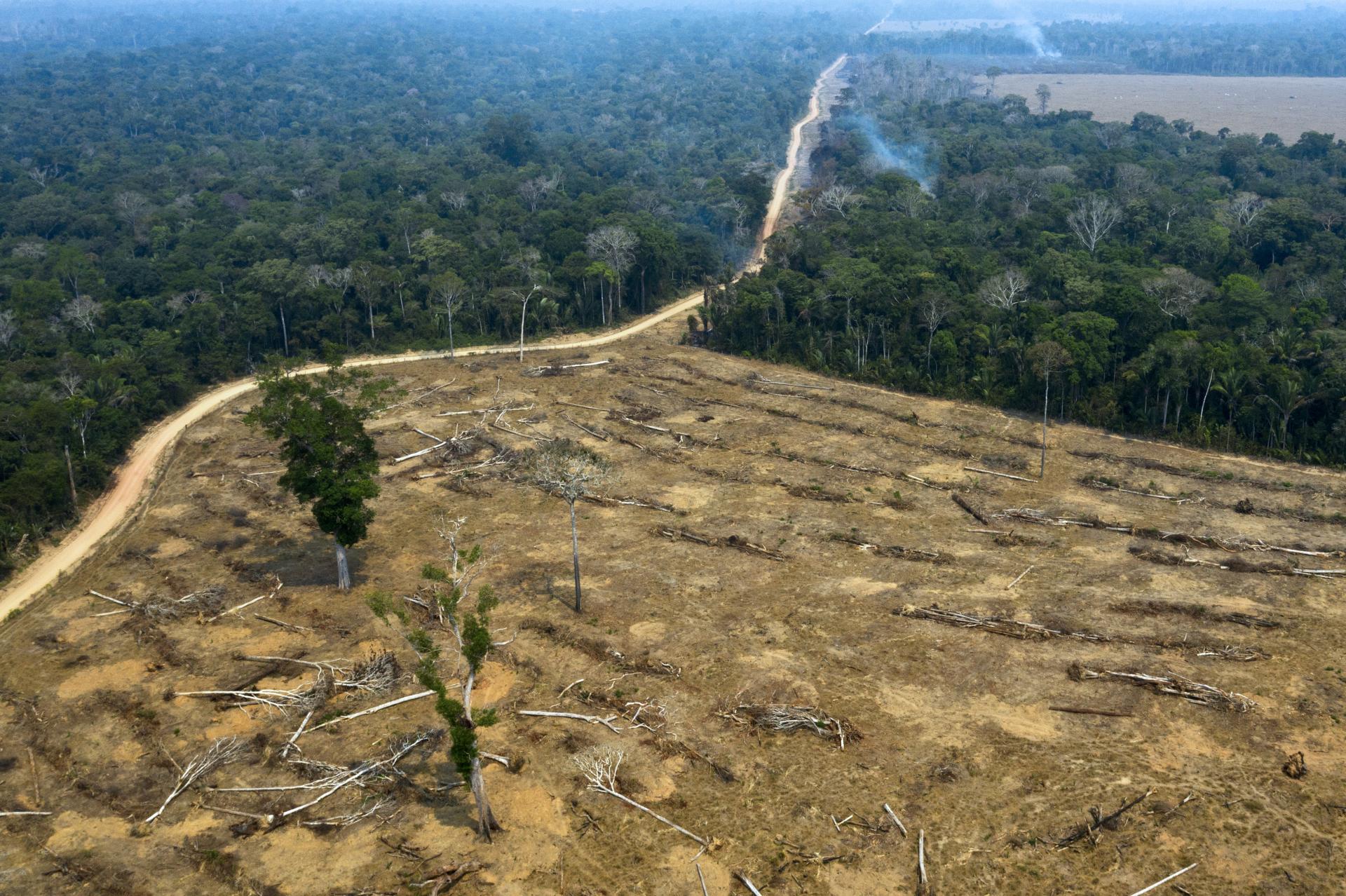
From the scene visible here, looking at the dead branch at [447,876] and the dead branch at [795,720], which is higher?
the dead branch at [795,720]

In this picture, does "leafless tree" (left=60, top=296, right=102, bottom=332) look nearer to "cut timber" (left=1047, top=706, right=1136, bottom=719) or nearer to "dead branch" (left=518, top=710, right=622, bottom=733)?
"dead branch" (left=518, top=710, right=622, bottom=733)

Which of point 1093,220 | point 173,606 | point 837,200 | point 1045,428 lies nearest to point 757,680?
point 173,606

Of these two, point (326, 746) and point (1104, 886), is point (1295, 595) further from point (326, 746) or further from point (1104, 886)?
point (326, 746)

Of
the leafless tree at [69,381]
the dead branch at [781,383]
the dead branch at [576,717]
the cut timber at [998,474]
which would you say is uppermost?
the leafless tree at [69,381]

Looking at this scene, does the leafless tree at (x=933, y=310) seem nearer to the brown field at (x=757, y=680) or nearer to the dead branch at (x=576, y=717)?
the brown field at (x=757, y=680)

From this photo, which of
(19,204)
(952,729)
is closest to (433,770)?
(952,729)

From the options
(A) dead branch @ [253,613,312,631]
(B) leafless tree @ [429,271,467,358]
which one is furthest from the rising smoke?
(A) dead branch @ [253,613,312,631]

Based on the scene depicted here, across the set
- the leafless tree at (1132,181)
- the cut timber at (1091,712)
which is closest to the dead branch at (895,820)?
the cut timber at (1091,712)
